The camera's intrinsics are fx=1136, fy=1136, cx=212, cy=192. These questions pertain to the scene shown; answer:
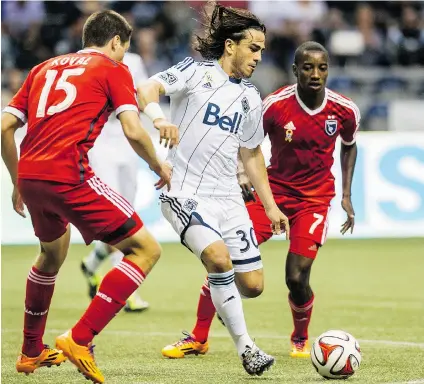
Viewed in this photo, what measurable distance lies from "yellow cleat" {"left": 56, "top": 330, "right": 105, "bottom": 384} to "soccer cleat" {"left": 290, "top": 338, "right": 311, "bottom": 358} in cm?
196

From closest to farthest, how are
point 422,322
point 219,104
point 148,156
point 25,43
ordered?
1. point 148,156
2. point 219,104
3. point 422,322
4. point 25,43

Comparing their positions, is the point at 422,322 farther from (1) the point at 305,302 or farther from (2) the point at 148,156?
(2) the point at 148,156

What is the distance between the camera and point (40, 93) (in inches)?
249

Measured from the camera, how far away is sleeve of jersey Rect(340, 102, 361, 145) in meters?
8.16

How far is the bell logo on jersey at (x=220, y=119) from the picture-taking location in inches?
275

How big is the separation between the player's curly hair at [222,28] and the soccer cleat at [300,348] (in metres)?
2.02

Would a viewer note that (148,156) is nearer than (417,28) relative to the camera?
Yes

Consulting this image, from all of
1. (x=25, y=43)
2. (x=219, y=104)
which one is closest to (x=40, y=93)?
(x=219, y=104)

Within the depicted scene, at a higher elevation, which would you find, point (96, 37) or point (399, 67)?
point (96, 37)

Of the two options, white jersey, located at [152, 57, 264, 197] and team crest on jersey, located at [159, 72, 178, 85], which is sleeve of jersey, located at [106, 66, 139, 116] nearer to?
team crest on jersey, located at [159, 72, 178, 85]

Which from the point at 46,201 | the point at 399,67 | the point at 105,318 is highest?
the point at 46,201

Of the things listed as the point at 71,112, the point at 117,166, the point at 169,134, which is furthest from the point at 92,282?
the point at 169,134

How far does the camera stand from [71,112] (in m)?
6.21

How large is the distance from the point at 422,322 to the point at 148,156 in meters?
3.87
